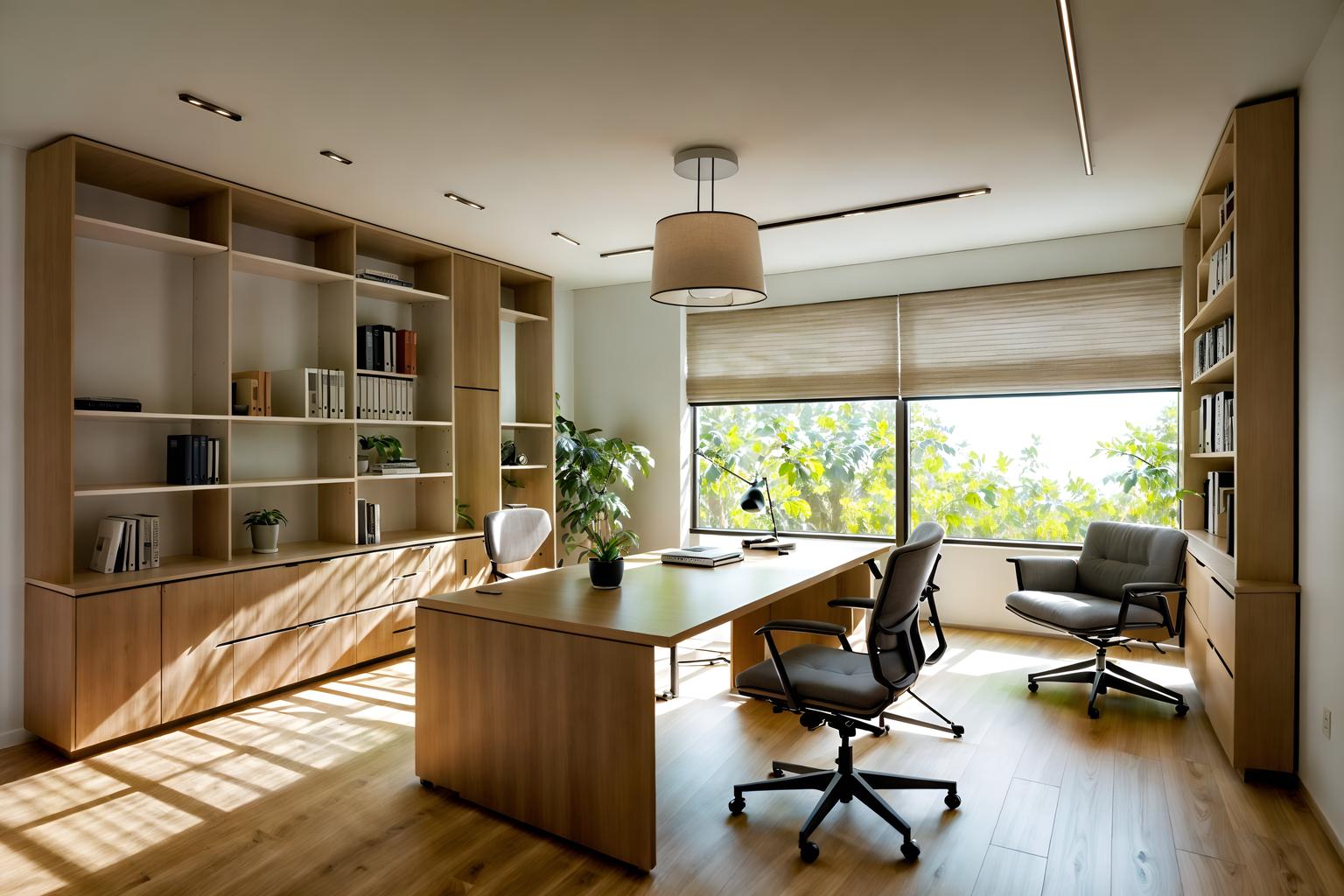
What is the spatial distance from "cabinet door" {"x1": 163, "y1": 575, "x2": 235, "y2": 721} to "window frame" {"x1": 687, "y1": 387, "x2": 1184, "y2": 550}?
3.72m

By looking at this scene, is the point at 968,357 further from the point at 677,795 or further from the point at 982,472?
the point at 677,795

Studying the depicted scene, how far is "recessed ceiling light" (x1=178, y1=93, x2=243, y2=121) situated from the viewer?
3.12m

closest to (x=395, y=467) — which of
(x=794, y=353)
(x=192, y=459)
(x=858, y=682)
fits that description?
(x=192, y=459)

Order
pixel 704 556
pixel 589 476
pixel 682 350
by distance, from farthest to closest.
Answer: pixel 682 350 < pixel 589 476 < pixel 704 556

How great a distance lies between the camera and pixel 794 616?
14.4ft

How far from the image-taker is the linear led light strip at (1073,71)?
8.32ft

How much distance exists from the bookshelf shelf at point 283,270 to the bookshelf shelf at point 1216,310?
4.64m

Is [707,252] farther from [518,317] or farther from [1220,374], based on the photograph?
[518,317]

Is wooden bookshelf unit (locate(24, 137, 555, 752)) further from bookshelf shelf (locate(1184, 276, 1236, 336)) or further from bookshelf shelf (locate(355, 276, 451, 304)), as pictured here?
bookshelf shelf (locate(1184, 276, 1236, 336))

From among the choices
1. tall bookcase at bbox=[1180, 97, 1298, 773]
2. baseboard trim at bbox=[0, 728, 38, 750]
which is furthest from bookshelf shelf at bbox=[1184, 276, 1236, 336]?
baseboard trim at bbox=[0, 728, 38, 750]

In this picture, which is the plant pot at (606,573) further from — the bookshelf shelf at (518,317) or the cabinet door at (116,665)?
the bookshelf shelf at (518,317)

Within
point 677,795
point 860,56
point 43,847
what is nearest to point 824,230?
point 860,56

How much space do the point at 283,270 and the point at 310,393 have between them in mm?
736

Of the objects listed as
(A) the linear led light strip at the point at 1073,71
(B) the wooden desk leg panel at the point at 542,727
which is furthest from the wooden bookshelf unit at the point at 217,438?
(A) the linear led light strip at the point at 1073,71
